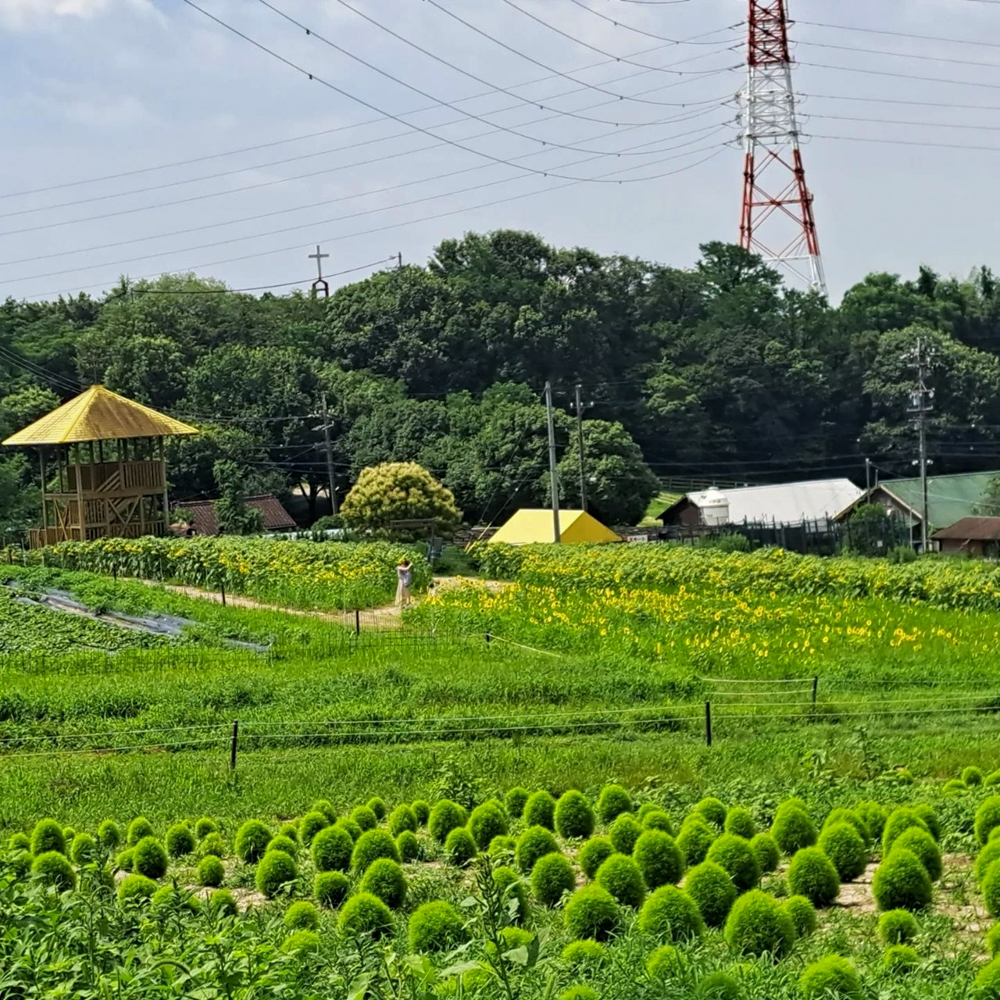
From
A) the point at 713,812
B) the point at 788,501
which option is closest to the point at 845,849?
the point at 713,812

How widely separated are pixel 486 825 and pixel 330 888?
65.3 inches

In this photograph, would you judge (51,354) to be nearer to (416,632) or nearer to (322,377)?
(322,377)

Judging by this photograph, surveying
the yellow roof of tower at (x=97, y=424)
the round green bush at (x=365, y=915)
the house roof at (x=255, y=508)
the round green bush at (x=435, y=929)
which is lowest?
the round green bush at (x=365, y=915)

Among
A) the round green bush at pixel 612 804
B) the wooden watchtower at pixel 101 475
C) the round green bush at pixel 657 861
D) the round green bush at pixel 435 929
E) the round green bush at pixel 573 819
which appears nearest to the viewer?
the round green bush at pixel 435 929

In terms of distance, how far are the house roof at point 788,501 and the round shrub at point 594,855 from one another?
41.9m

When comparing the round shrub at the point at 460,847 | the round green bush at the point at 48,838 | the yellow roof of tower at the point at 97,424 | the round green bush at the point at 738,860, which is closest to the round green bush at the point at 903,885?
the round green bush at the point at 738,860

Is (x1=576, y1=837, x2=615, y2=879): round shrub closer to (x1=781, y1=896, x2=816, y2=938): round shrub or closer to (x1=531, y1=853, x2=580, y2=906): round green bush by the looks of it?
(x1=531, y1=853, x2=580, y2=906): round green bush

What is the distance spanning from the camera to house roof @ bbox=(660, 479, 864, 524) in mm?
Answer: 51094

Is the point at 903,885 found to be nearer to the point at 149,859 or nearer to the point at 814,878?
the point at 814,878

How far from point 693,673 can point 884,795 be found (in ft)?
24.4

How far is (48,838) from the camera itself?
9.84 m

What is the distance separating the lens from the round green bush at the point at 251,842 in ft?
32.6

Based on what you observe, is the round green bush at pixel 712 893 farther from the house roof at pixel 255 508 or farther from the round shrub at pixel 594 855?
the house roof at pixel 255 508

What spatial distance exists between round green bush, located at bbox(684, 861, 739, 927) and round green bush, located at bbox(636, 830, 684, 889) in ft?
2.39
